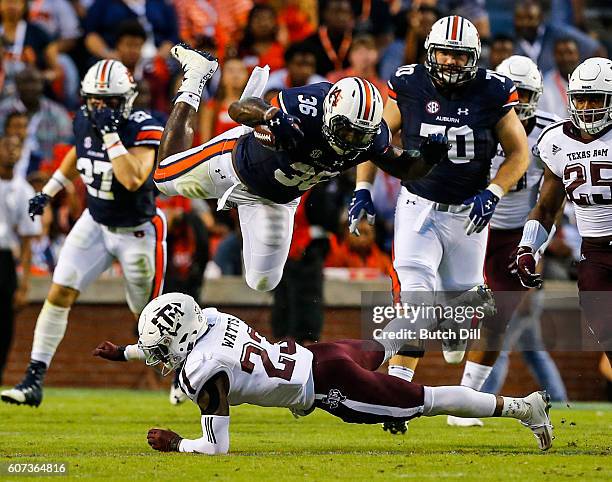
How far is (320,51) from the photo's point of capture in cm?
1454

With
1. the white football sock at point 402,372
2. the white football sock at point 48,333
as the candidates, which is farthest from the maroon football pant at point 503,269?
the white football sock at point 48,333

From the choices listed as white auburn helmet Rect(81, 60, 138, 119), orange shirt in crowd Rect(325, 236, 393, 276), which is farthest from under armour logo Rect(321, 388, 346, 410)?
orange shirt in crowd Rect(325, 236, 393, 276)

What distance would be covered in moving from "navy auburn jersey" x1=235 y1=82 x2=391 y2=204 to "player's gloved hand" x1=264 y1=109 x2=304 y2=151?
249 mm

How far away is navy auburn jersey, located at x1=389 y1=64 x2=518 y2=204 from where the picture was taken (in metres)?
8.55

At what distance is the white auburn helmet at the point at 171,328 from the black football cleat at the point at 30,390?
3.00 m

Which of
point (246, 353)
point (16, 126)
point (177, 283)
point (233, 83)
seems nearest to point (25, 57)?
point (16, 126)

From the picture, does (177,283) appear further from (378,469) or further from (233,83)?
(378,469)

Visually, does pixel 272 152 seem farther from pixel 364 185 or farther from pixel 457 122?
pixel 457 122

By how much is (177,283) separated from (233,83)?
2.35 meters

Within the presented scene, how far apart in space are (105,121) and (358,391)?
11.7 feet

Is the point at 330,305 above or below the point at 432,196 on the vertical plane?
below

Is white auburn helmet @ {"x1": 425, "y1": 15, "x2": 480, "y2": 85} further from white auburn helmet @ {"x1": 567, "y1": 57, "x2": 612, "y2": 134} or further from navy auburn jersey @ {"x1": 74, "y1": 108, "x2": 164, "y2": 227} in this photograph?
navy auburn jersey @ {"x1": 74, "y1": 108, "x2": 164, "y2": 227}

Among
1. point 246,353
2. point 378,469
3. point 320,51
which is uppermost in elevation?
point 320,51

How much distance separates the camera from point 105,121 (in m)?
9.47
